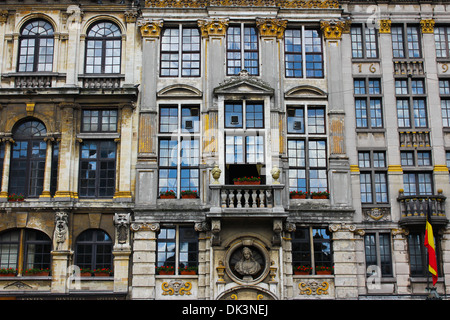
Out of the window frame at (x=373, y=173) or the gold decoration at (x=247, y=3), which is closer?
the window frame at (x=373, y=173)

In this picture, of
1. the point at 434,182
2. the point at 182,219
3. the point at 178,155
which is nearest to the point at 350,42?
the point at 434,182

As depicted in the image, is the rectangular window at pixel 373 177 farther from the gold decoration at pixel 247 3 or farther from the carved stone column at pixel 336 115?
the gold decoration at pixel 247 3

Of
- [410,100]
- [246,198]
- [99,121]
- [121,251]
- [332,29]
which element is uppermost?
[332,29]

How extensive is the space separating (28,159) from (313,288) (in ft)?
47.8

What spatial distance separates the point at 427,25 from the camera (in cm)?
2931

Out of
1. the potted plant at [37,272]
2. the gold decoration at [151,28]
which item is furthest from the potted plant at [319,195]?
the potted plant at [37,272]

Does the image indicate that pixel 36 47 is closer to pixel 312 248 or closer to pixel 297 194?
pixel 297 194

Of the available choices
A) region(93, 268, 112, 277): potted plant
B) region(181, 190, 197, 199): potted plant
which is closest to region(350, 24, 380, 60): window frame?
region(181, 190, 197, 199): potted plant

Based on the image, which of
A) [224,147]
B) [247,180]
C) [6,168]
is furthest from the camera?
[224,147]

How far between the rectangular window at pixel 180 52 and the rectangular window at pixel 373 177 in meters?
9.14

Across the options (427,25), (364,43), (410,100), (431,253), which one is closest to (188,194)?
(431,253)

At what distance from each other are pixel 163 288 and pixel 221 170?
589 centimetres

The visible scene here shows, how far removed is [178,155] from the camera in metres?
27.8

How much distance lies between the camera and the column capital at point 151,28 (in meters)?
29.0
